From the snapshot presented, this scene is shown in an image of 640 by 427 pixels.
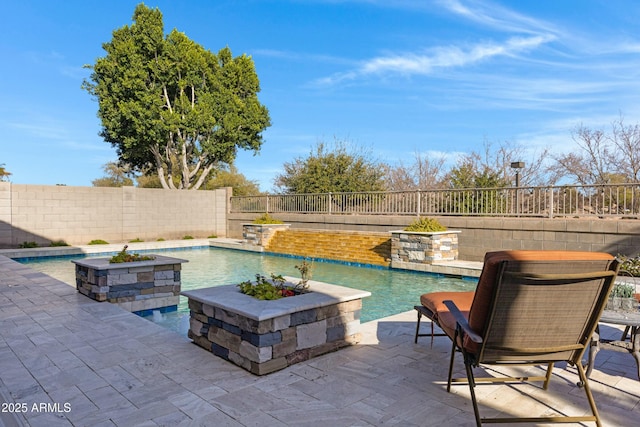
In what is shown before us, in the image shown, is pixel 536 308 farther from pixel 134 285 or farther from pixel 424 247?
pixel 424 247

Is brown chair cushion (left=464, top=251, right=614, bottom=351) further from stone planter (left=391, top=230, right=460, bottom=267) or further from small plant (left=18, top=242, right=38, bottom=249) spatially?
→ small plant (left=18, top=242, right=38, bottom=249)

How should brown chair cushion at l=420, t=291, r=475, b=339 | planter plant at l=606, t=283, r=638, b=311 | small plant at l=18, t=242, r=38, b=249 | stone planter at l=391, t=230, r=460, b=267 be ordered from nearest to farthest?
planter plant at l=606, t=283, r=638, b=311
brown chair cushion at l=420, t=291, r=475, b=339
stone planter at l=391, t=230, r=460, b=267
small plant at l=18, t=242, r=38, b=249

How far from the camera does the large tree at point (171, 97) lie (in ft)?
52.6

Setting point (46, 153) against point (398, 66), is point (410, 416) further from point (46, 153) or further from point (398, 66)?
point (46, 153)

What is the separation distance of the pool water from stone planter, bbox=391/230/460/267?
39 cm

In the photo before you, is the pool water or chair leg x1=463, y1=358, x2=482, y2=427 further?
the pool water

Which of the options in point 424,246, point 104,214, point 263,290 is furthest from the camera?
point 104,214

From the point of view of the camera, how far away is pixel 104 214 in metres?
14.3

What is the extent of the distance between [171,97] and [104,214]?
6290 mm

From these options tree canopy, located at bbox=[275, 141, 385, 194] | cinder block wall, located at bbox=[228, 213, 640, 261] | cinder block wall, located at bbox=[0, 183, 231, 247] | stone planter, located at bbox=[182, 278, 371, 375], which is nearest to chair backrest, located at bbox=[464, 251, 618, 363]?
stone planter, located at bbox=[182, 278, 371, 375]

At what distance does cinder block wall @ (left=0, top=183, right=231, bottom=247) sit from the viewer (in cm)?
1248

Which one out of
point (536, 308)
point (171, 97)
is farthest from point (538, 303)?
point (171, 97)

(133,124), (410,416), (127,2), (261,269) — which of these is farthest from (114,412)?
(127,2)

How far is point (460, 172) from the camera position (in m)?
14.0
